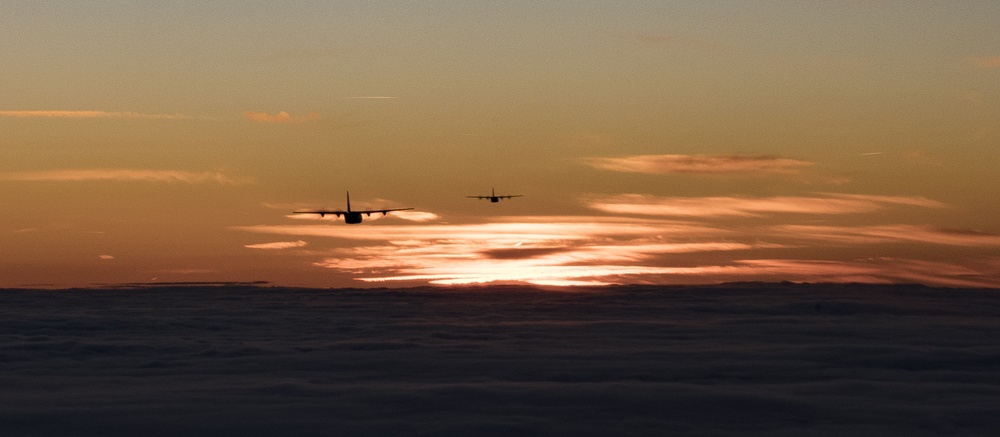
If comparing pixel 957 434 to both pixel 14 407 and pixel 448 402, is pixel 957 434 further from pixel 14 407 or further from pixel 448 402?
pixel 14 407

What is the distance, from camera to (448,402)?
32625 mm

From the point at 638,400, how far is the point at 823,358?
18.0 metres

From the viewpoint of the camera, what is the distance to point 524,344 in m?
54.3

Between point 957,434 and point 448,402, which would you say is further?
point 448,402

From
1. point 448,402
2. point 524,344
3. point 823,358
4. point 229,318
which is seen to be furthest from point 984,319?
point 229,318

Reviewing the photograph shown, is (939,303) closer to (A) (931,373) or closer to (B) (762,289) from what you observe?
(B) (762,289)

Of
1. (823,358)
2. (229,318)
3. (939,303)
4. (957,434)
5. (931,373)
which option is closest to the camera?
(957,434)

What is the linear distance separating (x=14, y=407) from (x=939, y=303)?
8652cm

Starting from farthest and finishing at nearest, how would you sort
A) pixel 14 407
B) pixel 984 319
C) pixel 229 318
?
pixel 229 318, pixel 984 319, pixel 14 407

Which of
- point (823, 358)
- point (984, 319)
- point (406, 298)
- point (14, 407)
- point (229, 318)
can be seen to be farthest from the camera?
point (406, 298)

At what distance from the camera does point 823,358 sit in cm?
4691

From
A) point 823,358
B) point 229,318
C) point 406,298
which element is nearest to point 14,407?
point 823,358

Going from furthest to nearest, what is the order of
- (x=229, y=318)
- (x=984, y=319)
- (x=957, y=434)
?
(x=229, y=318) < (x=984, y=319) < (x=957, y=434)

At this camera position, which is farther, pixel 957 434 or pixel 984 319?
pixel 984 319
